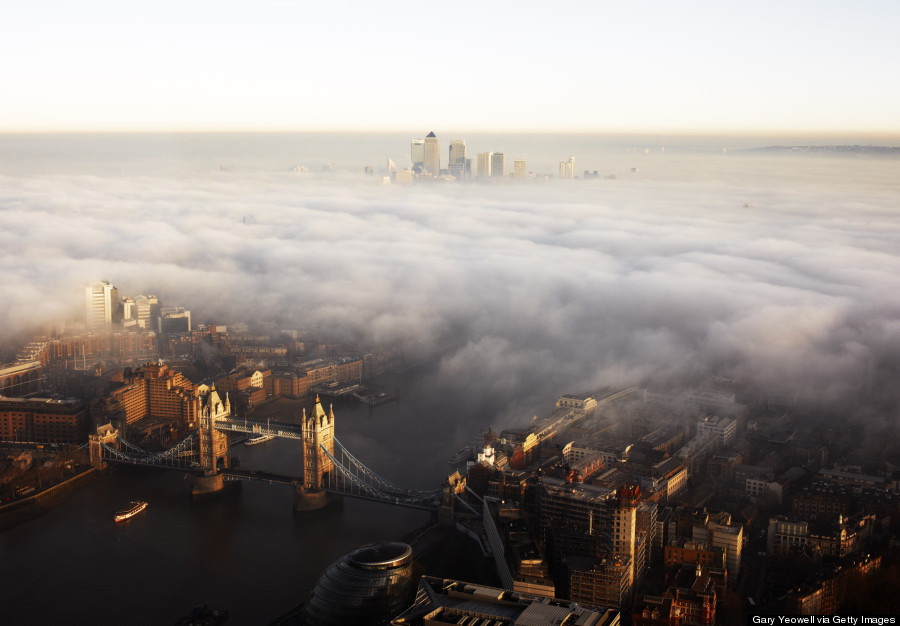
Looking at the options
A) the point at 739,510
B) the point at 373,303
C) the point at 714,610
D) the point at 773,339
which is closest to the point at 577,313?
the point at 773,339

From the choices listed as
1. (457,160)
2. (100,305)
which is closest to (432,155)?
(457,160)

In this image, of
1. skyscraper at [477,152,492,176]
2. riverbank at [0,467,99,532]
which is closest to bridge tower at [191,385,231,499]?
riverbank at [0,467,99,532]

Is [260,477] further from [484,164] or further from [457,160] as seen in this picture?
[457,160]

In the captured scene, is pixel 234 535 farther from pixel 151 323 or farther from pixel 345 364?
pixel 151 323

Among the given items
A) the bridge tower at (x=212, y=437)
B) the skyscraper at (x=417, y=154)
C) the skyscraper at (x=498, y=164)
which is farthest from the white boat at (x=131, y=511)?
the skyscraper at (x=417, y=154)

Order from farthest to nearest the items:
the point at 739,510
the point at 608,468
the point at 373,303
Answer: the point at 373,303 < the point at 608,468 < the point at 739,510

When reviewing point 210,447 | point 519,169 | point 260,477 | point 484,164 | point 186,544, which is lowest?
point 186,544
